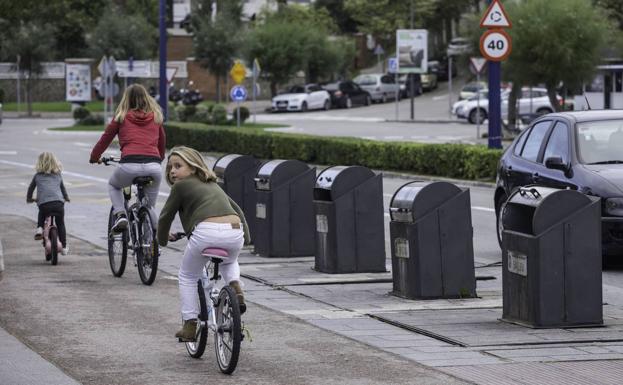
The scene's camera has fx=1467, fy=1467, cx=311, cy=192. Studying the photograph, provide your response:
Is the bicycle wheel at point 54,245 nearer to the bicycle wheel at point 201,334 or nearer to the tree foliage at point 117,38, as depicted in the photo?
the bicycle wheel at point 201,334

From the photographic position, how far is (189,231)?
8656mm

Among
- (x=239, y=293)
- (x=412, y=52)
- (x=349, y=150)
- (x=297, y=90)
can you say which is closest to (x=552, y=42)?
(x=349, y=150)

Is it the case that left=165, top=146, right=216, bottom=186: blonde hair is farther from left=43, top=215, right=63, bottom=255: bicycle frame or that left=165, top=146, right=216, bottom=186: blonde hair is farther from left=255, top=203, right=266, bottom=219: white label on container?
left=255, top=203, right=266, bottom=219: white label on container

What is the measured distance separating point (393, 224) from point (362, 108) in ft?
196

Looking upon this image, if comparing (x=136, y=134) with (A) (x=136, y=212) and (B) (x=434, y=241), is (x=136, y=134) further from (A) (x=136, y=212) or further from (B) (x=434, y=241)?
(B) (x=434, y=241)

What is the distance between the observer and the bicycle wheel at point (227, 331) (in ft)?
26.5

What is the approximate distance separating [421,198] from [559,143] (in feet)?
11.9

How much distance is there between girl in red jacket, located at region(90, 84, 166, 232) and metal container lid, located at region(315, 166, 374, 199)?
1.53m

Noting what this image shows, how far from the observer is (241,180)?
16.0m

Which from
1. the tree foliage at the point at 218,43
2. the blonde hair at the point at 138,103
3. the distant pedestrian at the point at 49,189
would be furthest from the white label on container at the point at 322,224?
the tree foliage at the point at 218,43

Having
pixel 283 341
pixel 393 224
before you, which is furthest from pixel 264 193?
pixel 283 341

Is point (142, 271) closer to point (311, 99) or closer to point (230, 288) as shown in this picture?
point (230, 288)

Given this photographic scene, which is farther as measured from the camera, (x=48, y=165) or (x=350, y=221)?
(x=48, y=165)

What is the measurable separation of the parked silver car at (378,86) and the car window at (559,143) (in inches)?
2335
